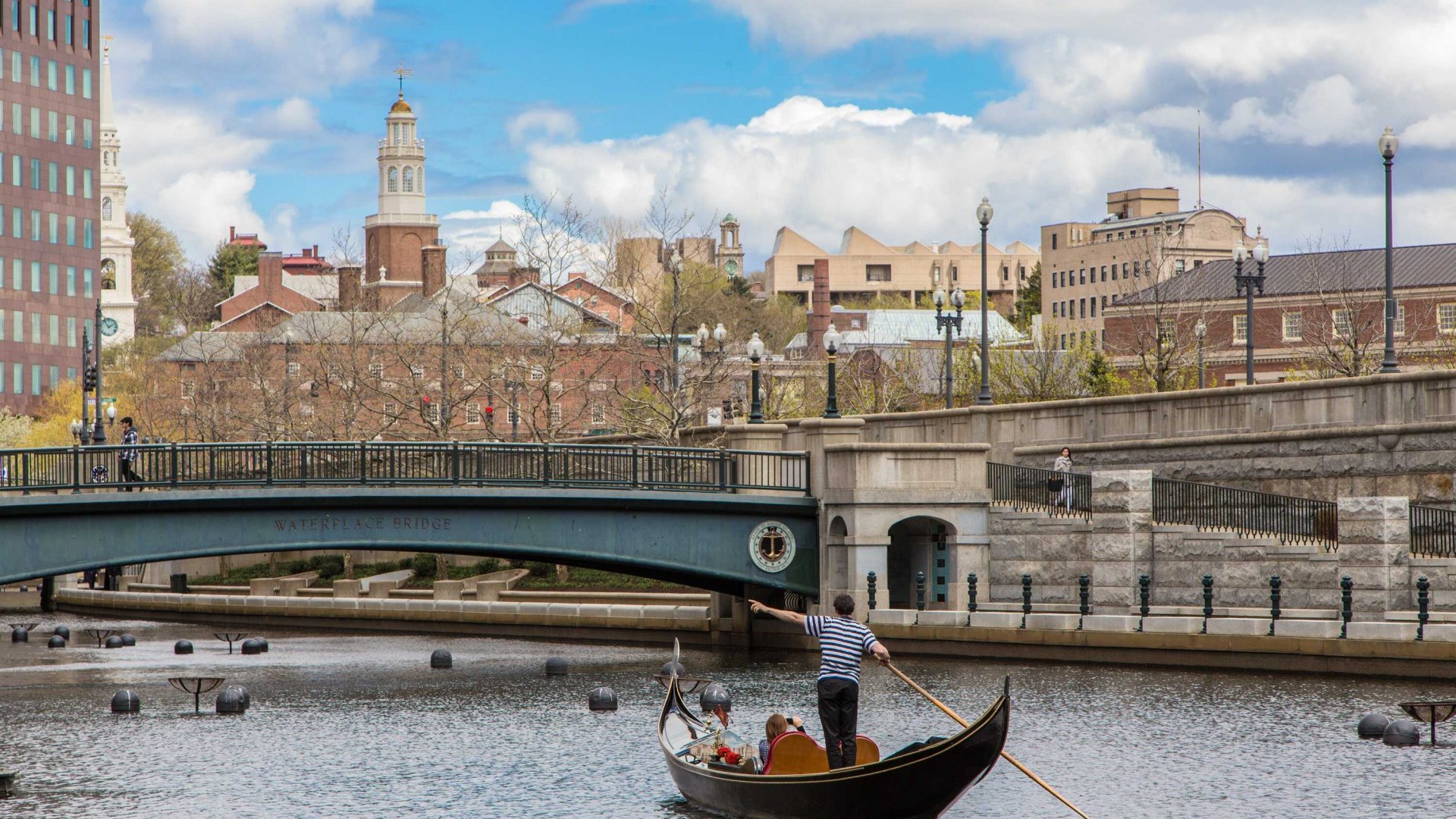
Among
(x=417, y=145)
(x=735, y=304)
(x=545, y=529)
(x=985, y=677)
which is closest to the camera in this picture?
(x=985, y=677)

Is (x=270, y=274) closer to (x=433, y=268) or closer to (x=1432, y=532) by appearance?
(x=433, y=268)

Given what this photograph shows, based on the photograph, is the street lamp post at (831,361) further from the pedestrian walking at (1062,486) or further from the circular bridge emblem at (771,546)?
the pedestrian walking at (1062,486)

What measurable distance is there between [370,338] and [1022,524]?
61537 millimetres

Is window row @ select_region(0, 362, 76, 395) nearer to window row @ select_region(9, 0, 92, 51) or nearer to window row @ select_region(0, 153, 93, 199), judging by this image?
window row @ select_region(0, 153, 93, 199)

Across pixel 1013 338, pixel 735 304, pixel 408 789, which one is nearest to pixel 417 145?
pixel 735 304

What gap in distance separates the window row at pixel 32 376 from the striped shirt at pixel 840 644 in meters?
97.6

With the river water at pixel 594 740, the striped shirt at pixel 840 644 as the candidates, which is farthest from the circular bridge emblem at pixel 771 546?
the striped shirt at pixel 840 644

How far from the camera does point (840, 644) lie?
2056cm

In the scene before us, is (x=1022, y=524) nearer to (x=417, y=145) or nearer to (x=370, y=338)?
(x=370, y=338)

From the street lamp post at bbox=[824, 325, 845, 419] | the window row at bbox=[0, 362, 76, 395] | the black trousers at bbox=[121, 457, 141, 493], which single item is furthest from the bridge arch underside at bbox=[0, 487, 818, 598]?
the window row at bbox=[0, 362, 76, 395]

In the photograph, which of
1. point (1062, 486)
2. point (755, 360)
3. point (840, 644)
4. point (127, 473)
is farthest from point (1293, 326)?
point (840, 644)

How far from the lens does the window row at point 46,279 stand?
357 feet

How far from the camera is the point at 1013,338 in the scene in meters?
120

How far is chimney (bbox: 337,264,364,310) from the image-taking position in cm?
8831
